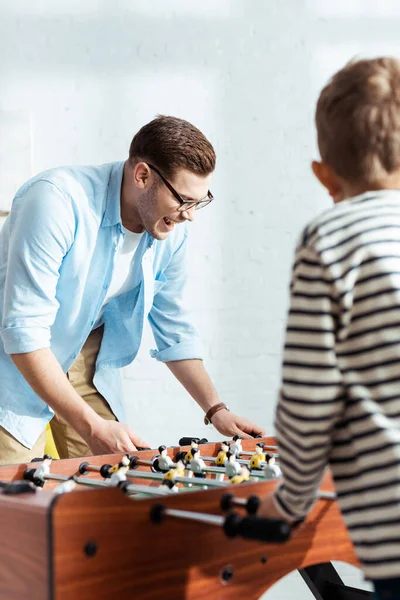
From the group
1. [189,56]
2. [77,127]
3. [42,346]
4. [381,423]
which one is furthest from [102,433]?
[189,56]

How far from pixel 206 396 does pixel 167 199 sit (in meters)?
0.64

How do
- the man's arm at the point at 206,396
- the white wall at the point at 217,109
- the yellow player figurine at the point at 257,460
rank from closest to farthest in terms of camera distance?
the yellow player figurine at the point at 257,460 → the man's arm at the point at 206,396 → the white wall at the point at 217,109

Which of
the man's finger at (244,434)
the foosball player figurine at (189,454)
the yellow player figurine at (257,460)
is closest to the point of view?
the yellow player figurine at (257,460)

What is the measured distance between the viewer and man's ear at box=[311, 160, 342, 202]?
1190 mm

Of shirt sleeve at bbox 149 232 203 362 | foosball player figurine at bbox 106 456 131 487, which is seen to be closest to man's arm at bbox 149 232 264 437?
shirt sleeve at bbox 149 232 203 362

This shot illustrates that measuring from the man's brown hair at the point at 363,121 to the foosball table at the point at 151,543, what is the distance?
0.48 metres

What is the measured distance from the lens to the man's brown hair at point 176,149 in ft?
7.92

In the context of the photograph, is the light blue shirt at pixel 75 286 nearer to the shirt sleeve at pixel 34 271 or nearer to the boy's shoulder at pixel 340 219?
the shirt sleeve at pixel 34 271

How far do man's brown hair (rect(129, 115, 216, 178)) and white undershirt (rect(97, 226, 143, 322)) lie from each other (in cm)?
25

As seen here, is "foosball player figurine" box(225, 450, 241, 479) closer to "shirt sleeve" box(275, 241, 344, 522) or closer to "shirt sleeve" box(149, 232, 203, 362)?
"shirt sleeve" box(275, 241, 344, 522)

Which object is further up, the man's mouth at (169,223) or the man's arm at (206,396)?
the man's mouth at (169,223)

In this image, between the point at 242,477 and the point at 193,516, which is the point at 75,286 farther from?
the point at 193,516

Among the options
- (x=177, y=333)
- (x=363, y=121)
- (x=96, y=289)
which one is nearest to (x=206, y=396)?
(x=177, y=333)

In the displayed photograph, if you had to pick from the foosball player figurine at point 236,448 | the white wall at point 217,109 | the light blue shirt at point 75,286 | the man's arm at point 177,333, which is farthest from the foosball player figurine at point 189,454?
the white wall at point 217,109
